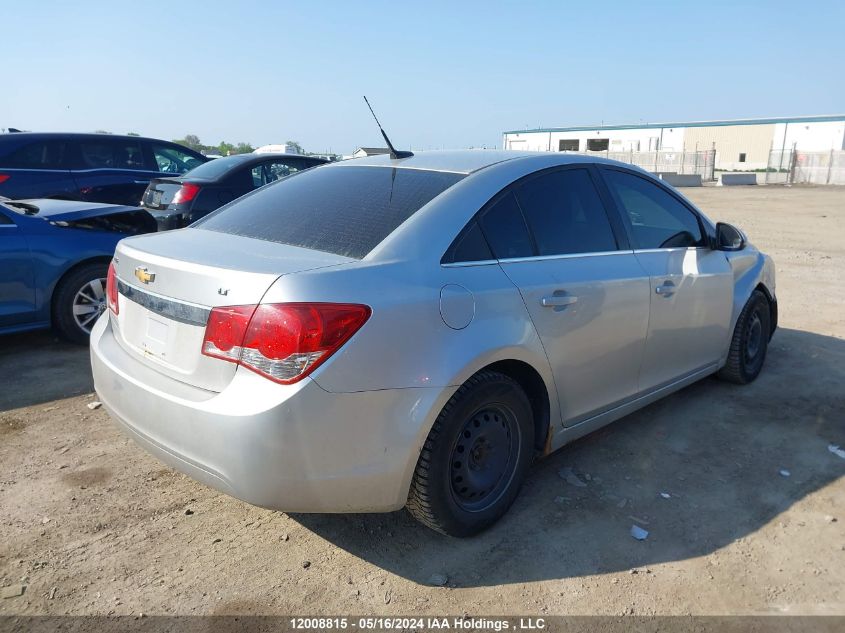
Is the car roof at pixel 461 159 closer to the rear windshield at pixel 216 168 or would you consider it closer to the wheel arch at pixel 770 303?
the wheel arch at pixel 770 303

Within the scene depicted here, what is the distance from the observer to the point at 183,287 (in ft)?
8.36

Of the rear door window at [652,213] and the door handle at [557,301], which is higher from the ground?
the rear door window at [652,213]

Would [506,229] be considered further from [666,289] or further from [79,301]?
[79,301]

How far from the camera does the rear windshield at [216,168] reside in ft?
26.9

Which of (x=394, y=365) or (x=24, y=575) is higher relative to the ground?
(x=394, y=365)

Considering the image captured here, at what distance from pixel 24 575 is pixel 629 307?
3015mm

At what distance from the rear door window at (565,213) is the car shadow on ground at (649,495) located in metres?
1.21

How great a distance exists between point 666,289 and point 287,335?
2.38 m

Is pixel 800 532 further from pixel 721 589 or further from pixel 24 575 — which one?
pixel 24 575

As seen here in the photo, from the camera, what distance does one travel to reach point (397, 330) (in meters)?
2.46

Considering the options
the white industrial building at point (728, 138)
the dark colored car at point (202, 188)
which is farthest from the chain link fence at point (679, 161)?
the dark colored car at point (202, 188)

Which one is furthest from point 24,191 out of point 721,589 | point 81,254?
point 721,589

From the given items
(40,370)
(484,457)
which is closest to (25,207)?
(40,370)

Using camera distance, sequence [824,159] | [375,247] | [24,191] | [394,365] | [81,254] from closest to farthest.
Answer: [394,365], [375,247], [81,254], [24,191], [824,159]
